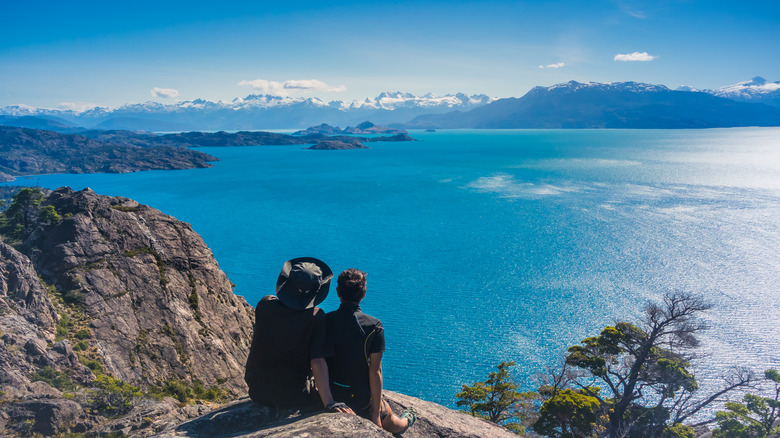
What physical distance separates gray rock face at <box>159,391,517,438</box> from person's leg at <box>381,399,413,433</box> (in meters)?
0.38

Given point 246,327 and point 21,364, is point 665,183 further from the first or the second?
point 21,364

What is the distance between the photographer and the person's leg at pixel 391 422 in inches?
251

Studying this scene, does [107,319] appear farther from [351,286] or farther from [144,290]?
[351,286]

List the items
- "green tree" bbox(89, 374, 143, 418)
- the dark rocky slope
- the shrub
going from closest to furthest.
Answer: the dark rocky slope
"green tree" bbox(89, 374, 143, 418)
the shrub

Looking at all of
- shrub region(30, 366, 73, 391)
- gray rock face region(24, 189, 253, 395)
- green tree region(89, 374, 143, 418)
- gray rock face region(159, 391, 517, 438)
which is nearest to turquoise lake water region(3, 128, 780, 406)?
gray rock face region(24, 189, 253, 395)

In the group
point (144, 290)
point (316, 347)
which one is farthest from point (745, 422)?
point (144, 290)

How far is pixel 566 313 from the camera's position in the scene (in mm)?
41500

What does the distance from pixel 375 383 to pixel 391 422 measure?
1242 mm

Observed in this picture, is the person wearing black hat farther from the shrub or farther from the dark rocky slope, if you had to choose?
the shrub

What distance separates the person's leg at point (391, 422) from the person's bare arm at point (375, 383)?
525 mm

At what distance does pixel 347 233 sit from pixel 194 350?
5438cm

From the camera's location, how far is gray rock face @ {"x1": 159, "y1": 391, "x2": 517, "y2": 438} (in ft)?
16.4

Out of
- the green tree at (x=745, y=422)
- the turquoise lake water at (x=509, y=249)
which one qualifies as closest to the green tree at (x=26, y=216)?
the turquoise lake water at (x=509, y=249)

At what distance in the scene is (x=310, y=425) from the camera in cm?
508
